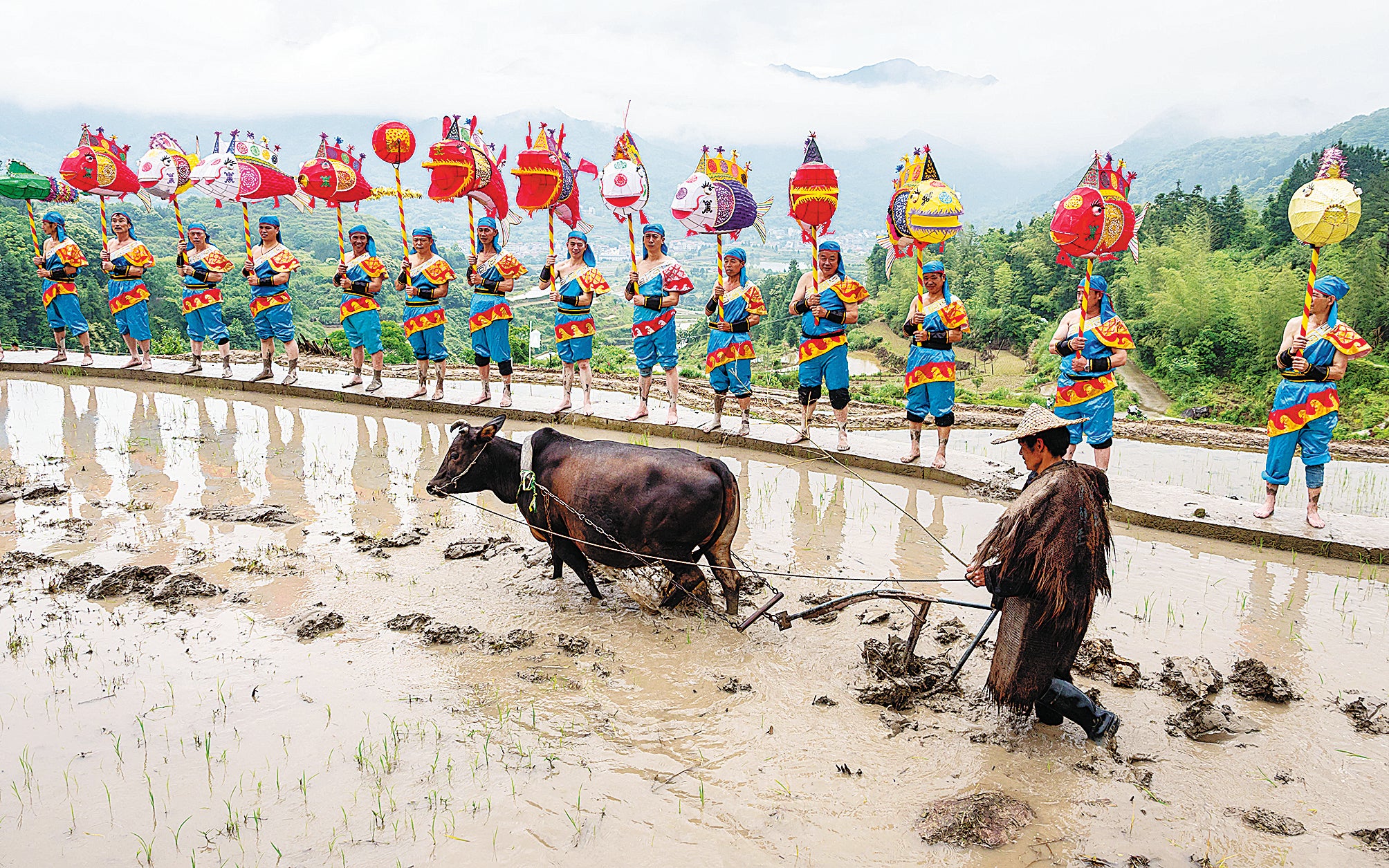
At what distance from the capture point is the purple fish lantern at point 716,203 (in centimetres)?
934

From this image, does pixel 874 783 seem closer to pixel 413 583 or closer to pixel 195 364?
pixel 413 583

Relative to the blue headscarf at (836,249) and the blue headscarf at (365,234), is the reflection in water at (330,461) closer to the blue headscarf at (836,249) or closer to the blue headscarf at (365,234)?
the blue headscarf at (365,234)

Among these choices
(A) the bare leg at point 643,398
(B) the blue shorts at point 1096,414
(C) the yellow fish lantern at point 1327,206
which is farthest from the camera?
(A) the bare leg at point 643,398

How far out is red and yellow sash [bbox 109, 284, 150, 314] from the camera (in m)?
13.2

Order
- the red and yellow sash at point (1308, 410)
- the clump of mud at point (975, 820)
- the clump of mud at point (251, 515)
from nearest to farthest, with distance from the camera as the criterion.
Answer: the clump of mud at point (975, 820), the red and yellow sash at point (1308, 410), the clump of mud at point (251, 515)

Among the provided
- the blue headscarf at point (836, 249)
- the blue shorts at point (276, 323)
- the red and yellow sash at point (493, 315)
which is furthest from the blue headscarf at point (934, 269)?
the blue shorts at point (276, 323)

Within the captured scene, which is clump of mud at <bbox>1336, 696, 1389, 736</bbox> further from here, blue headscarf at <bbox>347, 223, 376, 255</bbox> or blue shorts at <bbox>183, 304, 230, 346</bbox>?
blue shorts at <bbox>183, 304, 230, 346</bbox>

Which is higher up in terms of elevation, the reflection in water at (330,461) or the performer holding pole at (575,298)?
the performer holding pole at (575,298)

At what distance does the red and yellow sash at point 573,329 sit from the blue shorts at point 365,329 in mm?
2919

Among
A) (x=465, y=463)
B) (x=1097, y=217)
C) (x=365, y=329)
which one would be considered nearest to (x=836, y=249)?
(x=1097, y=217)

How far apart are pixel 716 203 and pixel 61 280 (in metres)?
10.9

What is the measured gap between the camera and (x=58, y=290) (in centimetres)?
1369

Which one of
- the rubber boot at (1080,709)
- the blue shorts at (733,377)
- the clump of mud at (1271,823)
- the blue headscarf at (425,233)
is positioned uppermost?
the blue headscarf at (425,233)

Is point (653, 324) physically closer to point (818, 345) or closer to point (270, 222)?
point (818, 345)
